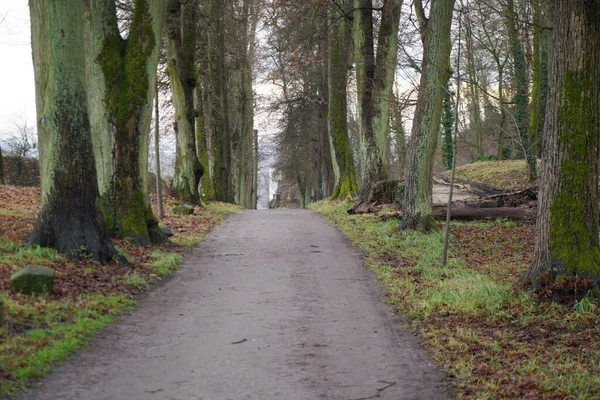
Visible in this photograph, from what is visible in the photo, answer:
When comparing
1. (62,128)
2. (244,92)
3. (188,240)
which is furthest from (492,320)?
(244,92)

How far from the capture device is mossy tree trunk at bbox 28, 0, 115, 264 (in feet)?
28.5

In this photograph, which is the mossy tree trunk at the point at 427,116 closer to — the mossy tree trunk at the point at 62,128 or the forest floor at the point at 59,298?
the forest floor at the point at 59,298

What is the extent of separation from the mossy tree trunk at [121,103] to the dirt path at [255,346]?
2080 millimetres

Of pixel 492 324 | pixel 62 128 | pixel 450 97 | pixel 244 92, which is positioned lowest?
pixel 492 324

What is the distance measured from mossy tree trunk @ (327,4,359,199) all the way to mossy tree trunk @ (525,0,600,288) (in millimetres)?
16464

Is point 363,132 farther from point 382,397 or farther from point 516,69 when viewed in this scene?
point 382,397

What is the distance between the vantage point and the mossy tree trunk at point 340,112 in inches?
941

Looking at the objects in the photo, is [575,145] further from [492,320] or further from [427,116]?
[427,116]

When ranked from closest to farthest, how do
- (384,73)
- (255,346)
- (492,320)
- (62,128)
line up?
(255,346), (492,320), (62,128), (384,73)

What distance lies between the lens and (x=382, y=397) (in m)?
4.92

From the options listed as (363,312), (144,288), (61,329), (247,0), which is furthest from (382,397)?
(247,0)

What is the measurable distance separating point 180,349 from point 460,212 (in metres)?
11.1

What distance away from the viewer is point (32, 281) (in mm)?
6836

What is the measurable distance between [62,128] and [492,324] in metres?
6.67
